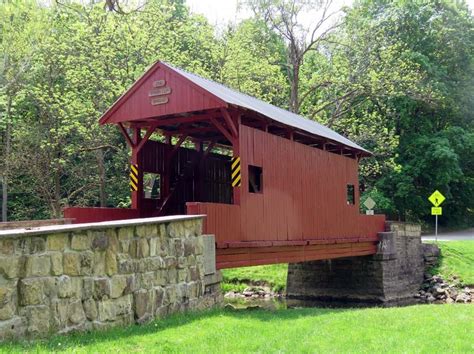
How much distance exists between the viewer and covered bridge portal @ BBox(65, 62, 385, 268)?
39.5 ft

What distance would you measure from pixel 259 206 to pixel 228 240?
161 cm

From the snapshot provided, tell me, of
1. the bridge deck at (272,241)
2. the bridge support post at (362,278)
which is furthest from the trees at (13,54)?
the bridge deck at (272,241)

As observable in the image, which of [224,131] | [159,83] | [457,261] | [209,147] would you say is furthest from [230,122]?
[457,261]

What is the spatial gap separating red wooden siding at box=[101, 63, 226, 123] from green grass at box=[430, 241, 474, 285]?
14.0m

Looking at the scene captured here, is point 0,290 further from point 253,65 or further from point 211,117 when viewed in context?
point 253,65

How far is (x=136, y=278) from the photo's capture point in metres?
8.41

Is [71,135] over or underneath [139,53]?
underneath

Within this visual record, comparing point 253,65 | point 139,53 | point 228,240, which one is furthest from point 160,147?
point 253,65

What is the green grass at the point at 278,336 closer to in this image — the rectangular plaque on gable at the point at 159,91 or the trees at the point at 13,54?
the rectangular plaque on gable at the point at 159,91

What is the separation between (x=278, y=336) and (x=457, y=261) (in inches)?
679

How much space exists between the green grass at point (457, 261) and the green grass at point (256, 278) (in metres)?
6.07

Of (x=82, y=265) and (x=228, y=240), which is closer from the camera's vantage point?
(x=82, y=265)

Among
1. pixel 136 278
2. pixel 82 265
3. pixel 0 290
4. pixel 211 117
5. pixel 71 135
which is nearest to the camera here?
pixel 0 290

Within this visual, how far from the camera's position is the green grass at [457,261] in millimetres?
21703
